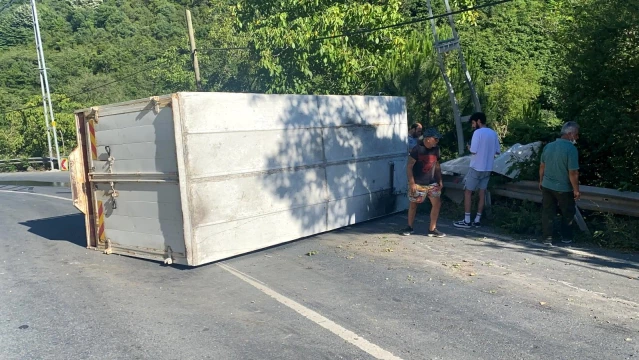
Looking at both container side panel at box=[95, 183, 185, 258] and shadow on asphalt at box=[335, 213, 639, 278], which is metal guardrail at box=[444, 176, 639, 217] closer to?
shadow on asphalt at box=[335, 213, 639, 278]

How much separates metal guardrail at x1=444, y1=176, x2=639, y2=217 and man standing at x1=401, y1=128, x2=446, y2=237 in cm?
140

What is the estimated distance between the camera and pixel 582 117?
827 cm

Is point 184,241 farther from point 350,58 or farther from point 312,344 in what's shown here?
point 350,58

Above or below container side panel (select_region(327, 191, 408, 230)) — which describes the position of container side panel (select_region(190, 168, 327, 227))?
above

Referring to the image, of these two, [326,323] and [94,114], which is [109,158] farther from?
[326,323]

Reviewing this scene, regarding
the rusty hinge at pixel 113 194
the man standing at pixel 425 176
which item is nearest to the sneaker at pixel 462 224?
the man standing at pixel 425 176

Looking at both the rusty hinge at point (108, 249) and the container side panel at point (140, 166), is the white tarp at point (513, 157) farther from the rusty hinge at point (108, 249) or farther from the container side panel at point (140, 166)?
the rusty hinge at point (108, 249)

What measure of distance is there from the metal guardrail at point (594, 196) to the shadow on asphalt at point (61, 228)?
680 centimetres

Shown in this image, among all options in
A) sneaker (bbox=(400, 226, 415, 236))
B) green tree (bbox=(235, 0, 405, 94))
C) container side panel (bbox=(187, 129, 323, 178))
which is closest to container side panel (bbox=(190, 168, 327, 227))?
container side panel (bbox=(187, 129, 323, 178))

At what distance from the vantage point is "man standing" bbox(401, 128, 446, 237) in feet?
26.4

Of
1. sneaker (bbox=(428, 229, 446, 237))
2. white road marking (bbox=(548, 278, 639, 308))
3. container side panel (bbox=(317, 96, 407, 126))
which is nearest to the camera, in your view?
white road marking (bbox=(548, 278, 639, 308))

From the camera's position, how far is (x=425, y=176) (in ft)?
26.8

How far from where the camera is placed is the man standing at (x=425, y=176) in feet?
26.4

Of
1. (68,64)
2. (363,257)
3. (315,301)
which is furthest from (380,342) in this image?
(68,64)
